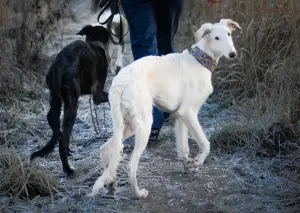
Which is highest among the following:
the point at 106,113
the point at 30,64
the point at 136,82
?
the point at 136,82

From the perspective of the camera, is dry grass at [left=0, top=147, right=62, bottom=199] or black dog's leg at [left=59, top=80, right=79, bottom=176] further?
black dog's leg at [left=59, top=80, right=79, bottom=176]

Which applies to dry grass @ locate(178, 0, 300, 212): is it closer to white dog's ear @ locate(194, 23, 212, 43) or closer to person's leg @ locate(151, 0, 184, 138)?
person's leg @ locate(151, 0, 184, 138)

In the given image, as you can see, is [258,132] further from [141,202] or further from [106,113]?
[106,113]

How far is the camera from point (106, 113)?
570 cm

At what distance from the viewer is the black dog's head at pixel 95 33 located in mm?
5070

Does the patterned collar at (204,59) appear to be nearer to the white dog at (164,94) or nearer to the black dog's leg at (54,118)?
the white dog at (164,94)

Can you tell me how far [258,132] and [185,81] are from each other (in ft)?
3.21

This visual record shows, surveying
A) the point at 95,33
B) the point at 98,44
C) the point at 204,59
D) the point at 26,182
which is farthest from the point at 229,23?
the point at 26,182

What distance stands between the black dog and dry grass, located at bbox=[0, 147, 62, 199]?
0.31 m

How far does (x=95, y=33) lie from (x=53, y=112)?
1.16m

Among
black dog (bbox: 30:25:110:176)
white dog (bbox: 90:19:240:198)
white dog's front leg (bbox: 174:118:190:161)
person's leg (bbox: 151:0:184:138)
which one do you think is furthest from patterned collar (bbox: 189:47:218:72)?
black dog (bbox: 30:25:110:176)

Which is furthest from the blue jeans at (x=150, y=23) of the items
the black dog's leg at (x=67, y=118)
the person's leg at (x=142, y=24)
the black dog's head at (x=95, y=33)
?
the black dog's leg at (x=67, y=118)

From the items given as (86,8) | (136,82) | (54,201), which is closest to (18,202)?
(54,201)

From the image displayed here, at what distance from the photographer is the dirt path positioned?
3.51 m
